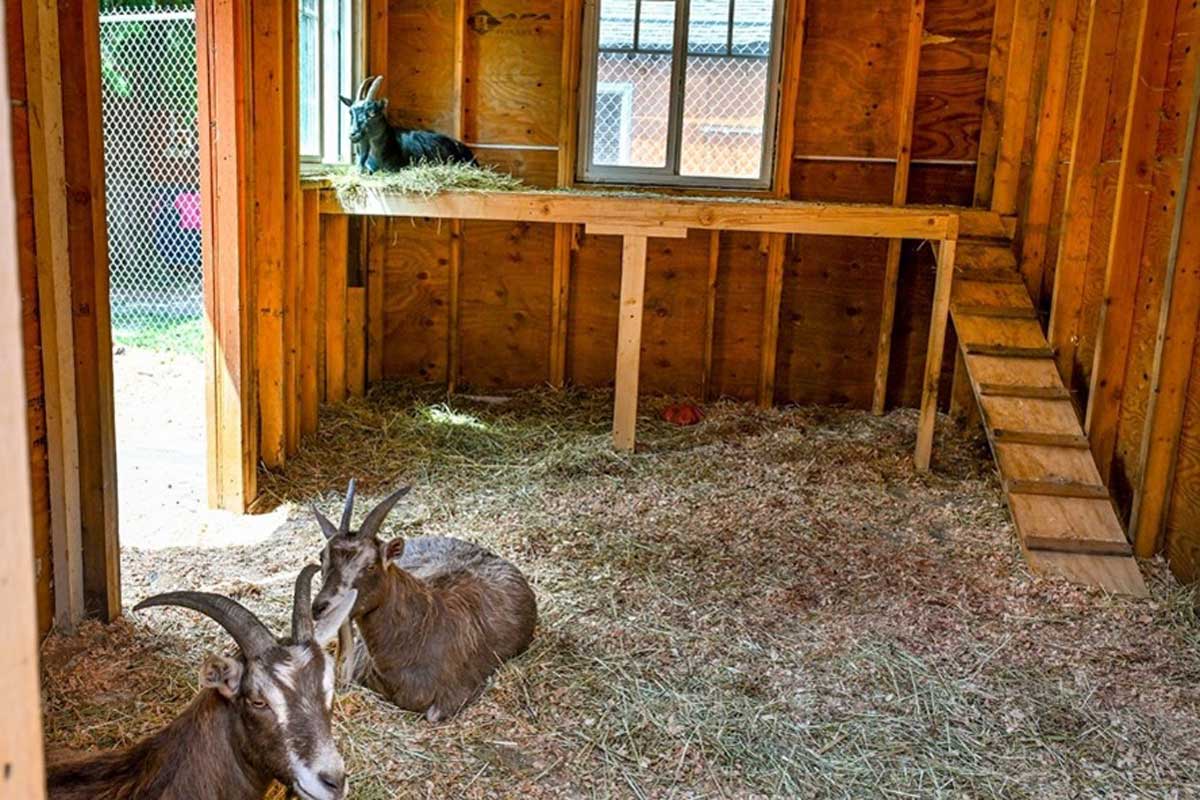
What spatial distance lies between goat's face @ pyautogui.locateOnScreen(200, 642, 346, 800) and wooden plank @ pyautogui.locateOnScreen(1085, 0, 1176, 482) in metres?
4.84

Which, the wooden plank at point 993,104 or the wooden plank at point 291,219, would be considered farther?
the wooden plank at point 993,104

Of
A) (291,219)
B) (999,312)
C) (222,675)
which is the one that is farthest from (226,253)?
(999,312)

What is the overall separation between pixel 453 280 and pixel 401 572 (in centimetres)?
458

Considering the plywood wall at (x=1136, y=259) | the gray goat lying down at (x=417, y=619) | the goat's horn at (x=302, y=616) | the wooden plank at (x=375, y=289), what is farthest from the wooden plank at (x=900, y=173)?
the goat's horn at (x=302, y=616)

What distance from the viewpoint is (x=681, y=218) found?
21.6ft

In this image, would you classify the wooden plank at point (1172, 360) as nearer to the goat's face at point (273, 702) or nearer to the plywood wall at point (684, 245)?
the plywood wall at point (684, 245)

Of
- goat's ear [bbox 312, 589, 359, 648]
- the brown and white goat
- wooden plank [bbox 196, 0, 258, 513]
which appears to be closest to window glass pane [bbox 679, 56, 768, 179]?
wooden plank [bbox 196, 0, 258, 513]

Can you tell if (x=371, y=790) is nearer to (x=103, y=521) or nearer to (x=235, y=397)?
(x=103, y=521)

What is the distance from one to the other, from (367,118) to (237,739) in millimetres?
5425

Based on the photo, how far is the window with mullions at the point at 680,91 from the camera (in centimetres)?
779

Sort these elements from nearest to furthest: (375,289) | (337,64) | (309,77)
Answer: (309,77), (337,64), (375,289)

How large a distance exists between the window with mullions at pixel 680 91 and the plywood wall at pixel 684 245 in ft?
0.91

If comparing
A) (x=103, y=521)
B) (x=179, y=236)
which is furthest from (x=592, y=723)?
(x=179, y=236)

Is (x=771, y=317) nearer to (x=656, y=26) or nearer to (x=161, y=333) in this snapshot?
(x=656, y=26)
